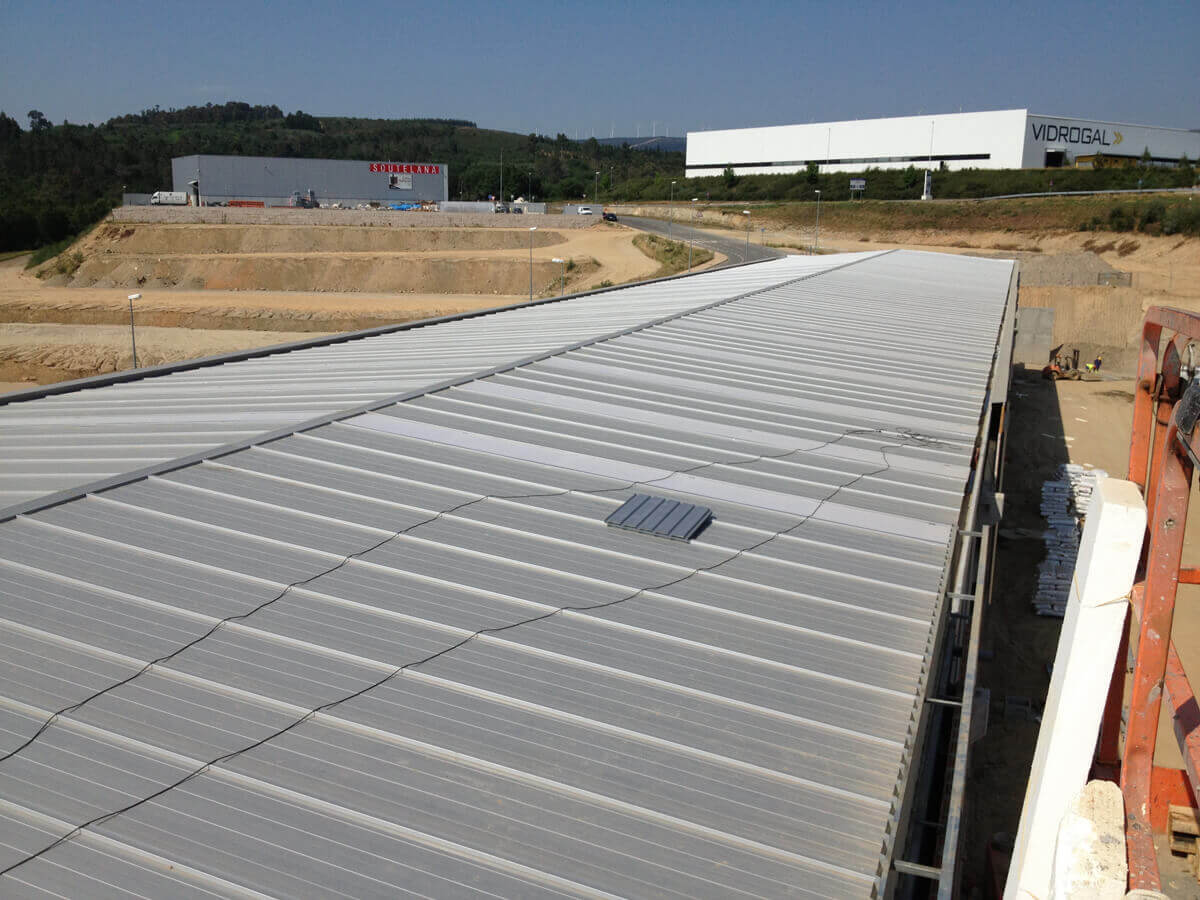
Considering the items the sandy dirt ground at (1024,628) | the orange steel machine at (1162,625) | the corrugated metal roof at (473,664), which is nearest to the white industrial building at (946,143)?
the sandy dirt ground at (1024,628)

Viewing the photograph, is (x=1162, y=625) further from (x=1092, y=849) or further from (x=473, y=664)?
(x=473, y=664)

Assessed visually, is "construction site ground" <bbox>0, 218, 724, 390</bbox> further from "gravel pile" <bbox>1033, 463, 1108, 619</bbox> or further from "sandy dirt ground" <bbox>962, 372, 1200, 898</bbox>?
"gravel pile" <bbox>1033, 463, 1108, 619</bbox>

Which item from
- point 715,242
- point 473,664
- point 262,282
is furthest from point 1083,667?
point 262,282

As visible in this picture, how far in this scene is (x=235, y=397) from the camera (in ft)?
36.2

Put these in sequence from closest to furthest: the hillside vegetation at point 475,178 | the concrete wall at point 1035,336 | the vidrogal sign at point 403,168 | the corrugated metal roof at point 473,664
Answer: the corrugated metal roof at point 473,664, the concrete wall at point 1035,336, the hillside vegetation at point 475,178, the vidrogal sign at point 403,168

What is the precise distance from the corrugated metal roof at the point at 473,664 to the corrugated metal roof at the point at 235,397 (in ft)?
2.78

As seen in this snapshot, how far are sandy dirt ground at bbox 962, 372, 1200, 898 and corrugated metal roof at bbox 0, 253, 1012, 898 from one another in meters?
2.56

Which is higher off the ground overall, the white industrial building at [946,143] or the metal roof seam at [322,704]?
the white industrial building at [946,143]

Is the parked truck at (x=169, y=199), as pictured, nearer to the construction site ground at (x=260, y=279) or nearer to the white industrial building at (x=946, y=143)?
the construction site ground at (x=260, y=279)

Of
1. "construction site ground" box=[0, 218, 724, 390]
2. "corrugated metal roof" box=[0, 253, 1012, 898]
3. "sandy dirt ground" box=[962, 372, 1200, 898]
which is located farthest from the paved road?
"corrugated metal roof" box=[0, 253, 1012, 898]

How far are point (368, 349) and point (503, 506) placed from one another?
27.8ft

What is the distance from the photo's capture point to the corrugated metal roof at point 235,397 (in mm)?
8547

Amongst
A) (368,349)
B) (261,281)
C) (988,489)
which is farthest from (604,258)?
(988,489)

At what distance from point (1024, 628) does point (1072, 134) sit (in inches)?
3632
